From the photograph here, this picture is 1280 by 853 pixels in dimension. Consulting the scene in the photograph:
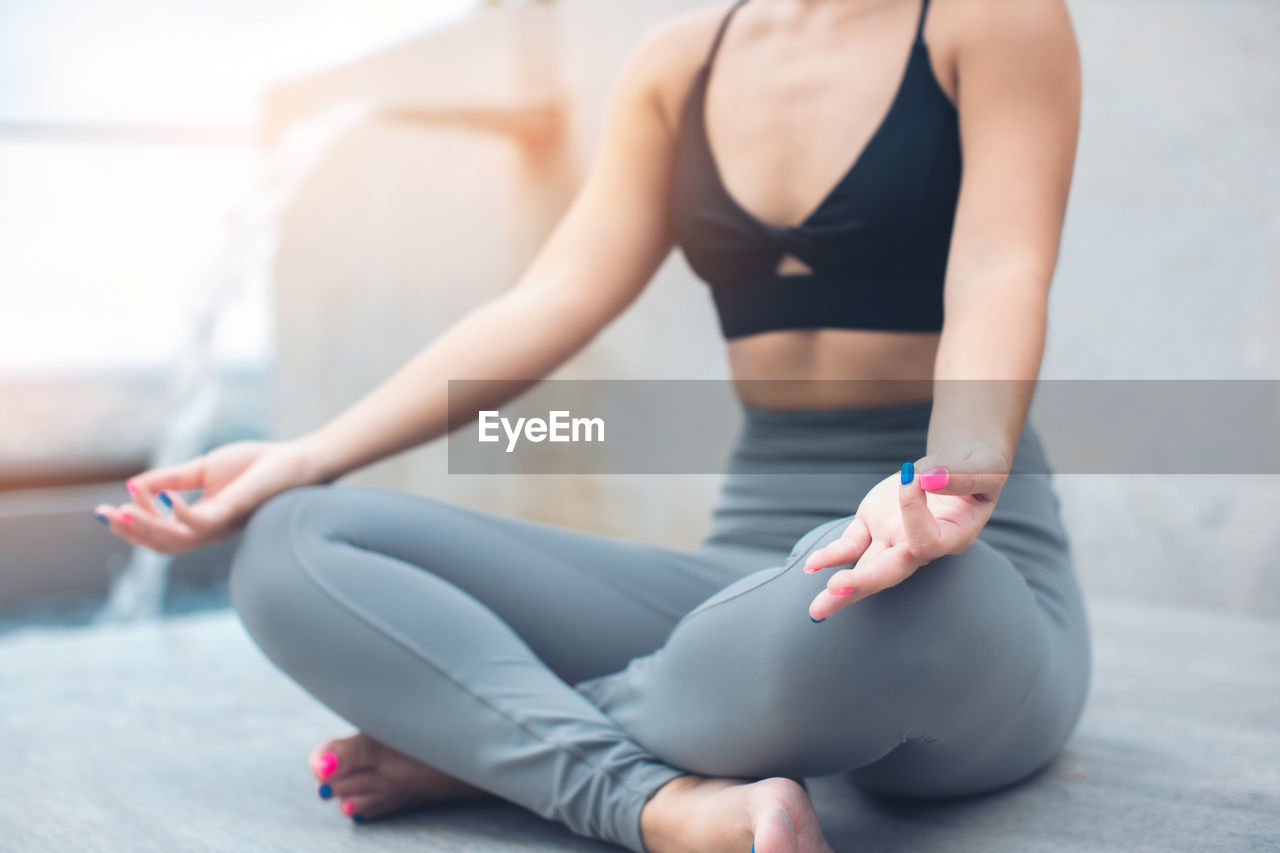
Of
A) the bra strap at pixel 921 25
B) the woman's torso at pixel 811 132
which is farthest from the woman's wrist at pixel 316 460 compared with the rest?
the bra strap at pixel 921 25

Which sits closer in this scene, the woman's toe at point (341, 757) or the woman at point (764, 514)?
the woman at point (764, 514)

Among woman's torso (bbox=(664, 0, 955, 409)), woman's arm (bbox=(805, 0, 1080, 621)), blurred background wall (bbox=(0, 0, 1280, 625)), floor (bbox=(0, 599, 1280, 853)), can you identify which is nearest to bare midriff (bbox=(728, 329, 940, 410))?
woman's torso (bbox=(664, 0, 955, 409))

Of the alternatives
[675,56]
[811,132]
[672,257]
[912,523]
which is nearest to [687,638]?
[912,523]

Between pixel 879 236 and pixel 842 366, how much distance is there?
0.38 ft

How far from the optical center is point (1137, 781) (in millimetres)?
982

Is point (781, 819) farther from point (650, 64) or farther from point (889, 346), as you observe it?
point (650, 64)

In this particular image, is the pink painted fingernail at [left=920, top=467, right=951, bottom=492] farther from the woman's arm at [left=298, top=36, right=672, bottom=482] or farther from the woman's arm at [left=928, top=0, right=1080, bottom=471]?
the woman's arm at [left=298, top=36, right=672, bottom=482]

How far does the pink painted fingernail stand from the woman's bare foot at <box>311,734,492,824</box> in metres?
0.54

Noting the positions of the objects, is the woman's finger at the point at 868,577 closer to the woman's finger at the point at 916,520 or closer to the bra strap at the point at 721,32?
the woman's finger at the point at 916,520

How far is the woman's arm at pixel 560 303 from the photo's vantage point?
3.24 feet

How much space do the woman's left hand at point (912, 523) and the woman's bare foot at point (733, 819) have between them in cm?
13

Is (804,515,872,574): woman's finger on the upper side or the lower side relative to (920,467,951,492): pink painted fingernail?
lower

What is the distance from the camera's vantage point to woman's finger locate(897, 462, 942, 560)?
1.83ft

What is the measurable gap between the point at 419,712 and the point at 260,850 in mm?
192
